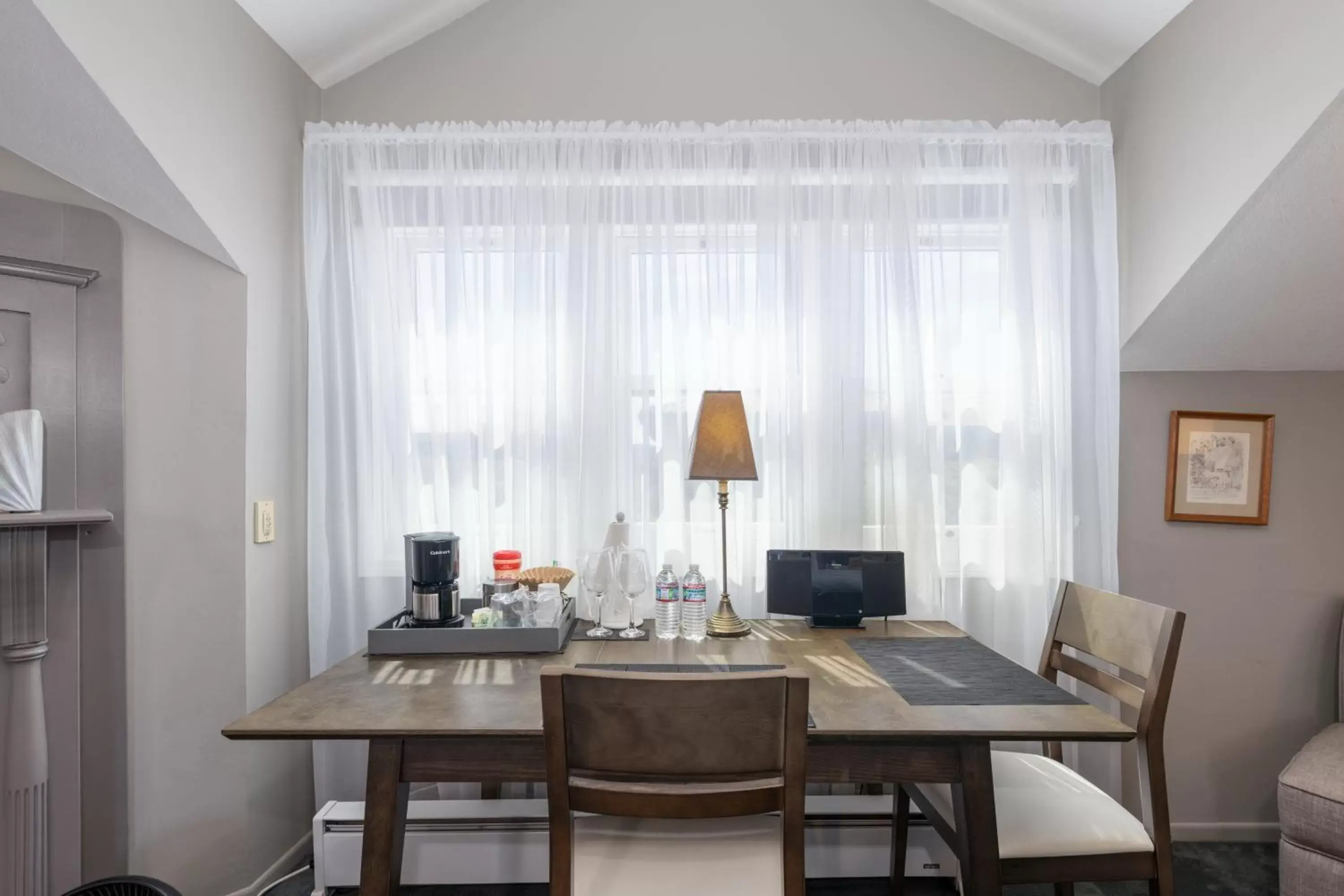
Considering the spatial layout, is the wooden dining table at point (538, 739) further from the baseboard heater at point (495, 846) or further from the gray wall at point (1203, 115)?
the gray wall at point (1203, 115)

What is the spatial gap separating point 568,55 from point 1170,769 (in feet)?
10.0

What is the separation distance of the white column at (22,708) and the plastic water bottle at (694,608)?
1.60 m

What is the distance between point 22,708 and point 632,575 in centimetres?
153

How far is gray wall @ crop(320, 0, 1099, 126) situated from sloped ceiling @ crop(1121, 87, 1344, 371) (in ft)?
2.57

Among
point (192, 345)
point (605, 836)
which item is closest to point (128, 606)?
point (192, 345)

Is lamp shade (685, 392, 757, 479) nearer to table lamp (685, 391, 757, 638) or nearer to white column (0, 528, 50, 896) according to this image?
table lamp (685, 391, 757, 638)

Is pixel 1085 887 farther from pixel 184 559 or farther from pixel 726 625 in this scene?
pixel 184 559

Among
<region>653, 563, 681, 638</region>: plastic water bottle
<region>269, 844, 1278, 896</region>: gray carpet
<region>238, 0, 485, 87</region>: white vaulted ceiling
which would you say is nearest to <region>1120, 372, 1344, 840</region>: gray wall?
<region>269, 844, 1278, 896</region>: gray carpet

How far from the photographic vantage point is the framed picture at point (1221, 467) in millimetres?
2436

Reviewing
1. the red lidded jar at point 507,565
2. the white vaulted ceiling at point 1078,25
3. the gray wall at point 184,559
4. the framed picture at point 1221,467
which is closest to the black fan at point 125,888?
the gray wall at point 184,559

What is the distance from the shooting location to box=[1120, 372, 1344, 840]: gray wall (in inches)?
95.6

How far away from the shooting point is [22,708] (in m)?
1.84

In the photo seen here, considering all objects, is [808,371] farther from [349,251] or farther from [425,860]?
[425,860]

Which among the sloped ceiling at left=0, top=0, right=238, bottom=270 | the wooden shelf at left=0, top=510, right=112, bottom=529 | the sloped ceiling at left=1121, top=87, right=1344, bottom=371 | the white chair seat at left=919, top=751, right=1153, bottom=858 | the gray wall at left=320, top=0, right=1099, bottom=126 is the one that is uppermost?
the gray wall at left=320, top=0, right=1099, bottom=126
